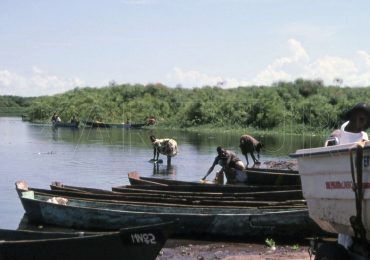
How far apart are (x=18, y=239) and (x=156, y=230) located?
90.8 inches

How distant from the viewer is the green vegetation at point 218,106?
60.9 metres

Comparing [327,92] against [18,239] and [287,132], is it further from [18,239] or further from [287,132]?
[18,239]

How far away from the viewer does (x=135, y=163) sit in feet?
96.1

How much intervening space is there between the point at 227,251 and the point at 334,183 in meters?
4.95

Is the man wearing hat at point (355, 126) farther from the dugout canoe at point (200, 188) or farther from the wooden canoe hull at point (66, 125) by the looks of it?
the wooden canoe hull at point (66, 125)

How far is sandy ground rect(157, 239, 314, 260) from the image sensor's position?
10383mm

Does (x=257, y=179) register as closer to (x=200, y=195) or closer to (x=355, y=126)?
(x=200, y=195)

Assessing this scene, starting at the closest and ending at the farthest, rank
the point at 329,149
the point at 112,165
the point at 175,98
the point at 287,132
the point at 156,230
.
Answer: the point at 329,149 < the point at 156,230 < the point at 112,165 < the point at 287,132 < the point at 175,98

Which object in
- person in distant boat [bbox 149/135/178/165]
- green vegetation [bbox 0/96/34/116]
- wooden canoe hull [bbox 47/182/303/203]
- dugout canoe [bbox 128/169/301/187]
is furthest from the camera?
green vegetation [bbox 0/96/34/116]

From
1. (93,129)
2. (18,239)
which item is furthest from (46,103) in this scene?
(18,239)

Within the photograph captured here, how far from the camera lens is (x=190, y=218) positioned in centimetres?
1216

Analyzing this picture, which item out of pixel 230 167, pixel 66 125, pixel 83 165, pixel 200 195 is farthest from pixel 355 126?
pixel 66 125

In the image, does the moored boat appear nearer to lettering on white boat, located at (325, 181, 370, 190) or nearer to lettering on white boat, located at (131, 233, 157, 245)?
lettering on white boat, located at (131, 233, 157, 245)

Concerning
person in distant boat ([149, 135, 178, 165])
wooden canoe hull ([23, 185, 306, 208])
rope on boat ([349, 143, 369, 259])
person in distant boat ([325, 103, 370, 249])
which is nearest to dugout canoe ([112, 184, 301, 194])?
wooden canoe hull ([23, 185, 306, 208])
